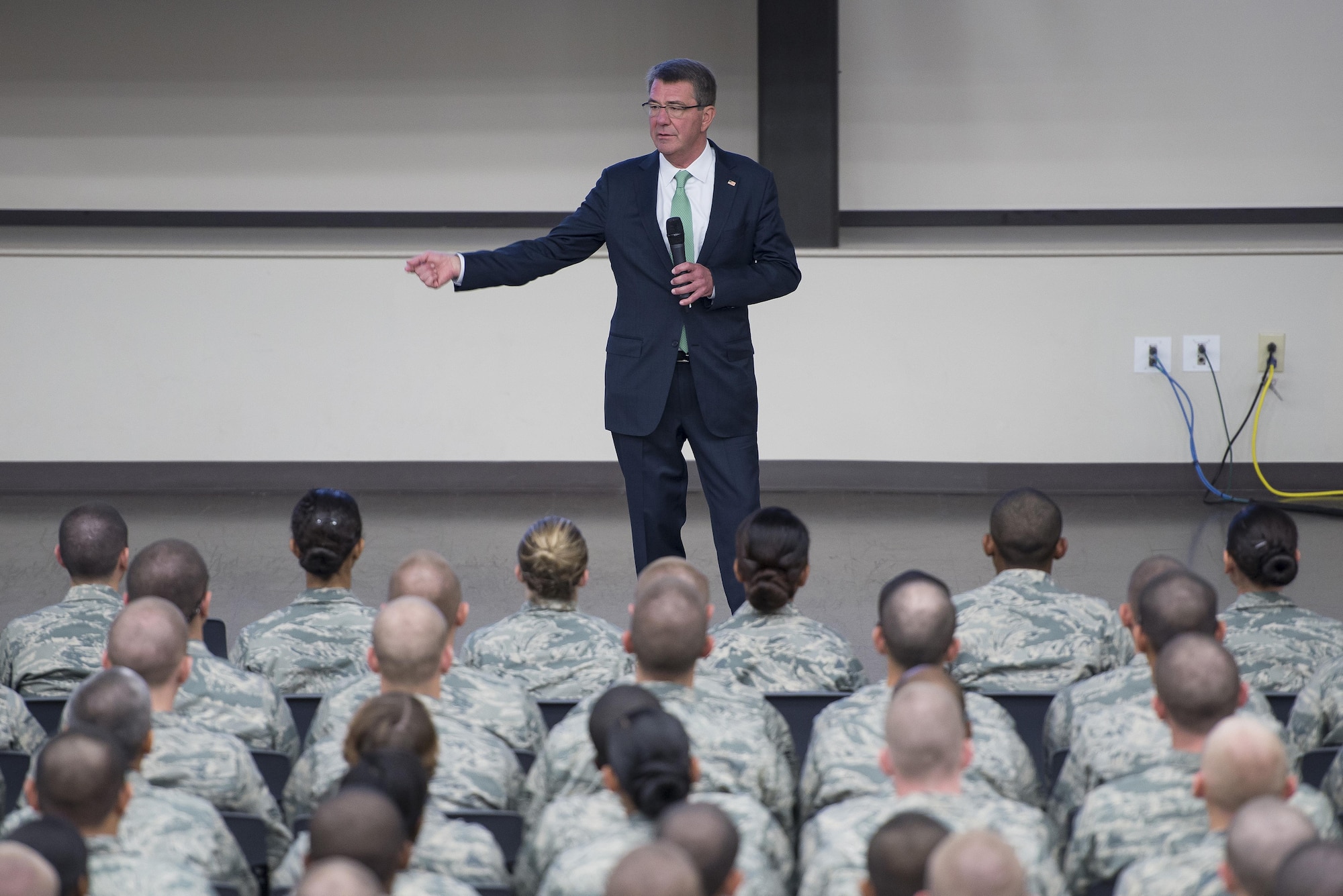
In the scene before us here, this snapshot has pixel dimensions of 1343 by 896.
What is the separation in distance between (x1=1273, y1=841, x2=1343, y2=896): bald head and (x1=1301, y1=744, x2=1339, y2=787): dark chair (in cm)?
75

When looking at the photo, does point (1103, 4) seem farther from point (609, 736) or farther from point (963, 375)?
point (609, 736)

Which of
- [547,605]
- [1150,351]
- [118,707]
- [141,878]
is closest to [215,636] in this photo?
[547,605]

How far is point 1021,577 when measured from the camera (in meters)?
3.01

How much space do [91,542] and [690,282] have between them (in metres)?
1.47

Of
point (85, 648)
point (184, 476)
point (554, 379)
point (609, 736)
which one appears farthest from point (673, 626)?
point (184, 476)

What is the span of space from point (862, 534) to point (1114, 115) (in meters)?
2.40

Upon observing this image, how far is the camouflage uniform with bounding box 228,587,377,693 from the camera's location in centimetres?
294

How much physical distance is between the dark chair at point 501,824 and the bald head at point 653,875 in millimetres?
529

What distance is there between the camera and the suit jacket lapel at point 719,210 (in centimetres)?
364

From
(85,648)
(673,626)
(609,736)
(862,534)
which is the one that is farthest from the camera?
(862,534)

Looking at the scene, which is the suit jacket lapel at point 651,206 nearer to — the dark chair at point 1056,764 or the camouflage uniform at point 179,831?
the dark chair at point 1056,764

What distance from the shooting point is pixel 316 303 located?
6465 millimetres

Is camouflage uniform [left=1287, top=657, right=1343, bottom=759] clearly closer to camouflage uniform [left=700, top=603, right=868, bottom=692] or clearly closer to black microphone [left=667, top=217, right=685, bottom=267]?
camouflage uniform [left=700, top=603, right=868, bottom=692]

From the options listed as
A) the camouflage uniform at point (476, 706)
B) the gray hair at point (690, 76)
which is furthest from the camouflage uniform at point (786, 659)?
the gray hair at point (690, 76)
